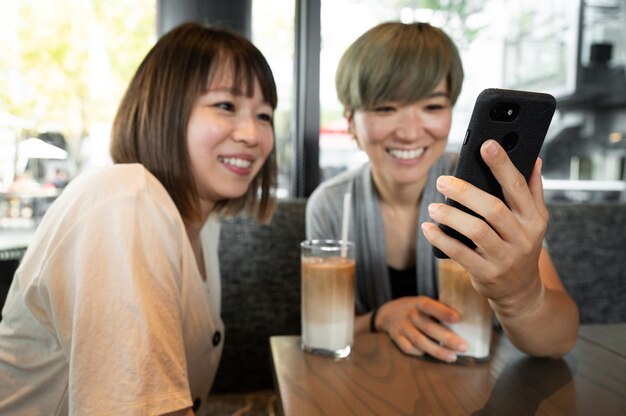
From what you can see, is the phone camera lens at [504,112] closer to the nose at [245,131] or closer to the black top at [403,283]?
the nose at [245,131]

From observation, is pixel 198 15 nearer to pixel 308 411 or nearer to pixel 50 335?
pixel 50 335

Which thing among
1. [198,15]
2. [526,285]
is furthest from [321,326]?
[198,15]

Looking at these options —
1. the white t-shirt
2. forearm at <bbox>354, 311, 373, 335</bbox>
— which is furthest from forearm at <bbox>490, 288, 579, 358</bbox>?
the white t-shirt

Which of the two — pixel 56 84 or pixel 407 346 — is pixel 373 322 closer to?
pixel 407 346

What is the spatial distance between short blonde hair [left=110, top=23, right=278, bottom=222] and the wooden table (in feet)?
1.27

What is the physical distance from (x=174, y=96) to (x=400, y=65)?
0.55 meters

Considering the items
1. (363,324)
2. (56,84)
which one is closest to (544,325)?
(363,324)

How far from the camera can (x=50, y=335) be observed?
2.85ft

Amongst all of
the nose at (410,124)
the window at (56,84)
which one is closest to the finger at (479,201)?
the nose at (410,124)

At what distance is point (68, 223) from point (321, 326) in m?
0.44

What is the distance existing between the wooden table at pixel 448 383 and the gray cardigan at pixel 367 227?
1.39 ft

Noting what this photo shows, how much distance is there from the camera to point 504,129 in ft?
1.98

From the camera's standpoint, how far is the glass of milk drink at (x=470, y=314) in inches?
35.0

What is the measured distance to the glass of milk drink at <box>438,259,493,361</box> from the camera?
89cm
